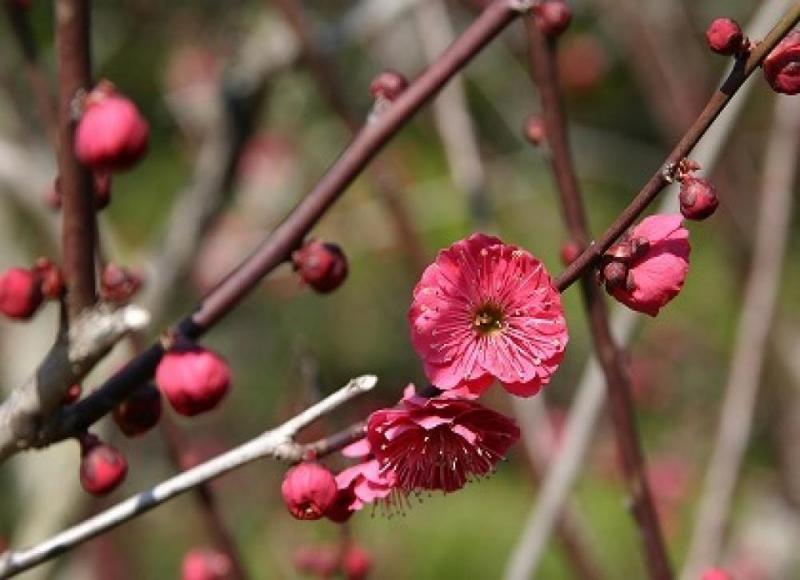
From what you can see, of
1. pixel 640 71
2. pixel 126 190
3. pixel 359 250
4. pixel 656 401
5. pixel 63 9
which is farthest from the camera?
pixel 126 190

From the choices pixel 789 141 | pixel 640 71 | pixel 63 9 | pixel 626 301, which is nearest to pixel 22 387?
pixel 63 9

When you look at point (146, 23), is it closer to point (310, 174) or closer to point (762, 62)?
point (310, 174)

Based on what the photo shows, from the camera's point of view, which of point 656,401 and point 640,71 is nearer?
point 640,71

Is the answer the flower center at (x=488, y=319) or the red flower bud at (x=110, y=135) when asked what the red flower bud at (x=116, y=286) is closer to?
the red flower bud at (x=110, y=135)

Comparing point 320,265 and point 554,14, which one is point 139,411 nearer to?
point 320,265

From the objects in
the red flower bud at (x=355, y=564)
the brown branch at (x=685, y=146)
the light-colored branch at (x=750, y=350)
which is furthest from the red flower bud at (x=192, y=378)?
the light-colored branch at (x=750, y=350)

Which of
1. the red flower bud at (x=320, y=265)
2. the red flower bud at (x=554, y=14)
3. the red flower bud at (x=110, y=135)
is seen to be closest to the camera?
the red flower bud at (x=110, y=135)

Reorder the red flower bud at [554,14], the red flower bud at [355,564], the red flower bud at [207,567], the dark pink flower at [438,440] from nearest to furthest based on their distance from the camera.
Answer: the dark pink flower at [438,440] < the red flower bud at [554,14] < the red flower bud at [207,567] < the red flower bud at [355,564]

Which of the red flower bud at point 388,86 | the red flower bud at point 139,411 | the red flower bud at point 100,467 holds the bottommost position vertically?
the red flower bud at point 100,467
